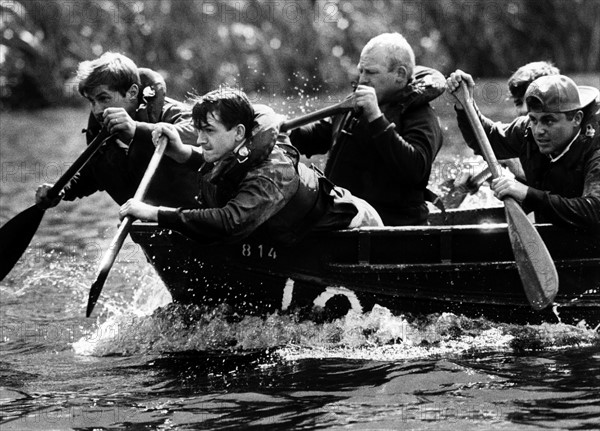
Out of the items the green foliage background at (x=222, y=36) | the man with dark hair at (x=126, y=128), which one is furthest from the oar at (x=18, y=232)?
the green foliage background at (x=222, y=36)

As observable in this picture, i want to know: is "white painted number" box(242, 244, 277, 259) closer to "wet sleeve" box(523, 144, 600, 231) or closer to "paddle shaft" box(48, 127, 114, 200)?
"paddle shaft" box(48, 127, 114, 200)

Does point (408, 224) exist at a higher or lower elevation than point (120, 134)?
lower

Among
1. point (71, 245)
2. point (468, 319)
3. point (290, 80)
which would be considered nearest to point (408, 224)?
point (468, 319)

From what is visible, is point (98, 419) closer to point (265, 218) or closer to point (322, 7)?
point (265, 218)

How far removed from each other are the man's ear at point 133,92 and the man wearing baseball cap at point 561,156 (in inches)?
89.5

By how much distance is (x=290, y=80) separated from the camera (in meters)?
19.0

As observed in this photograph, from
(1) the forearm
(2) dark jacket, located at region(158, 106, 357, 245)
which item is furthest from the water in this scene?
(1) the forearm

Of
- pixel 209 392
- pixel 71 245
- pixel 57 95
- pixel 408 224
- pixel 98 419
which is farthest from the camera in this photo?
pixel 57 95

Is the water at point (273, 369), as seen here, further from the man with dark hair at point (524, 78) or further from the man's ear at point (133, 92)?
the man with dark hair at point (524, 78)

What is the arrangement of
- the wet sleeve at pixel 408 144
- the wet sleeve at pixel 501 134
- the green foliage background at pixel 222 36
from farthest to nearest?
the green foliage background at pixel 222 36
the wet sleeve at pixel 501 134
the wet sleeve at pixel 408 144

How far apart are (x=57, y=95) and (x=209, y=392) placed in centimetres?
1482

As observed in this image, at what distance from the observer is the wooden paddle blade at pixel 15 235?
7398 millimetres

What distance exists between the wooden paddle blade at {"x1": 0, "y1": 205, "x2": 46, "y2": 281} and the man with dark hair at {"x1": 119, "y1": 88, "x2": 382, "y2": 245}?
1290 millimetres

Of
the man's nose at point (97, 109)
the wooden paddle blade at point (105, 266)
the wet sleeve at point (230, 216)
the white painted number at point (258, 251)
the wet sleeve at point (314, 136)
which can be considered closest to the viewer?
the wooden paddle blade at point (105, 266)
